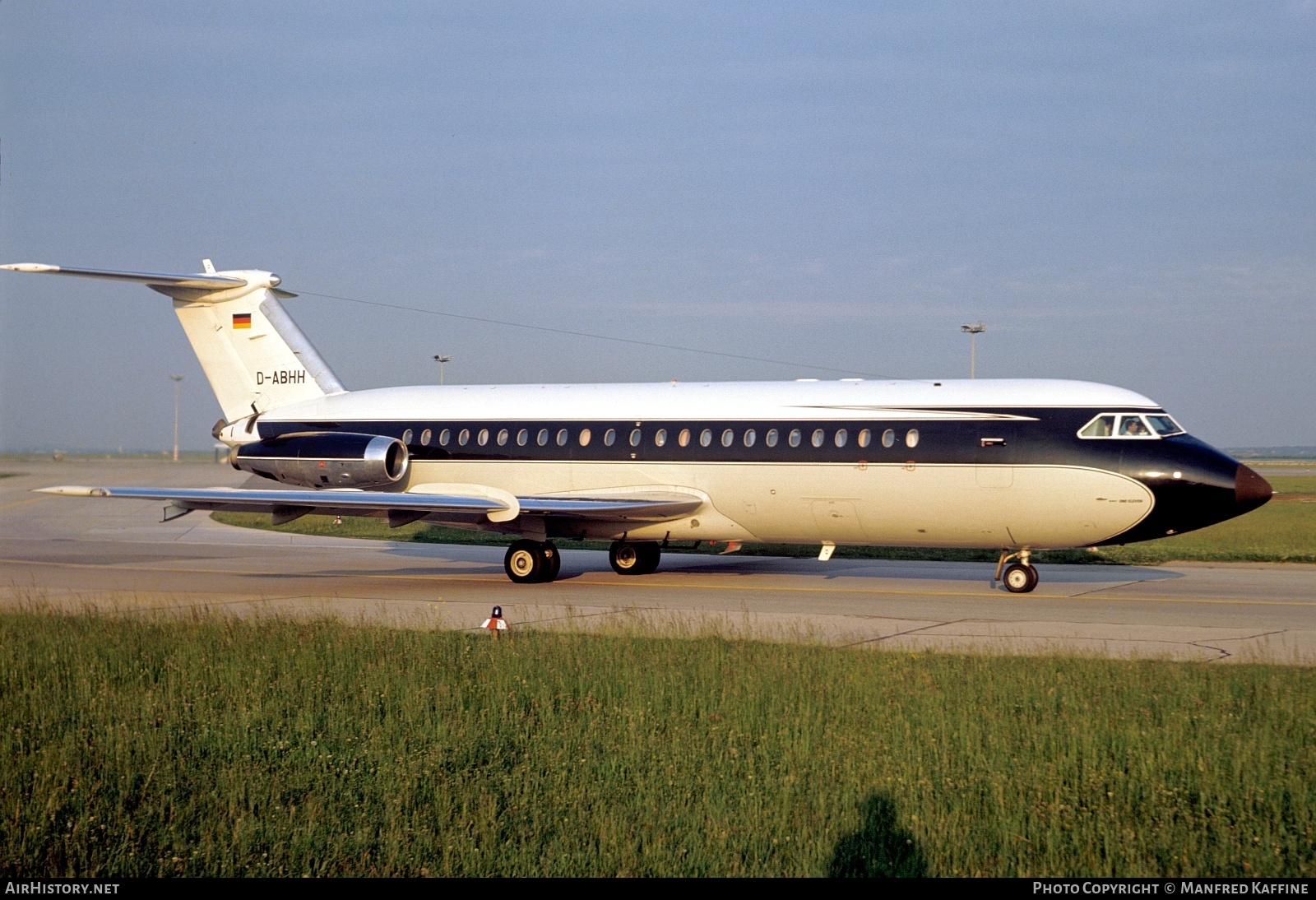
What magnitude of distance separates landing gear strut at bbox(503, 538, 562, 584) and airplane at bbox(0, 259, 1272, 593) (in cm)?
4

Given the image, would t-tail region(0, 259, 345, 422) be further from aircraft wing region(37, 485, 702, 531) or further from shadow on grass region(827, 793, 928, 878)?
shadow on grass region(827, 793, 928, 878)

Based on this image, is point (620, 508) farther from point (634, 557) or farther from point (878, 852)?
point (878, 852)

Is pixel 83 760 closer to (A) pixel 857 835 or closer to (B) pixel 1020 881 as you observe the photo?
(A) pixel 857 835

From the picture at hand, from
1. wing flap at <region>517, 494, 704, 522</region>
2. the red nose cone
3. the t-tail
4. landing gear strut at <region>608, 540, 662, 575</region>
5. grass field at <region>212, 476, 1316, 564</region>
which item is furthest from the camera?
grass field at <region>212, 476, 1316, 564</region>

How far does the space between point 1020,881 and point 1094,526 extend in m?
13.8

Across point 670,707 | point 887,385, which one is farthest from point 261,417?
point 670,707

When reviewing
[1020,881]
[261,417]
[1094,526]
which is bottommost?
[1020,881]

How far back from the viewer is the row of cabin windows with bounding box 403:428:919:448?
20484 millimetres

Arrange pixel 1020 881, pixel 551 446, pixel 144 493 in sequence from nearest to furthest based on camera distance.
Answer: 1. pixel 1020 881
2. pixel 144 493
3. pixel 551 446

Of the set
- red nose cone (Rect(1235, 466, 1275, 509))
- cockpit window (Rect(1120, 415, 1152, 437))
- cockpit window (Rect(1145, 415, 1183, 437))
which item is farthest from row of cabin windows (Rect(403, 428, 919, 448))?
red nose cone (Rect(1235, 466, 1275, 509))

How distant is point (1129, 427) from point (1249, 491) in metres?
1.96

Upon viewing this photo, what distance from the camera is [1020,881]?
6.17 metres

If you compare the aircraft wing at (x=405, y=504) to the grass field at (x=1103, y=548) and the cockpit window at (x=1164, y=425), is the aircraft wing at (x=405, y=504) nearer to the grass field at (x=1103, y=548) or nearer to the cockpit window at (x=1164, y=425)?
the grass field at (x=1103, y=548)

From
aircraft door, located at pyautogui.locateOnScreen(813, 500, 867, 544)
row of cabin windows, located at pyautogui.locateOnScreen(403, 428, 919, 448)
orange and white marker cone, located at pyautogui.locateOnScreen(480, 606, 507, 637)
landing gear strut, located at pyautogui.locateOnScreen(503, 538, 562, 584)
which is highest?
row of cabin windows, located at pyautogui.locateOnScreen(403, 428, 919, 448)
